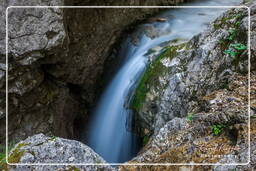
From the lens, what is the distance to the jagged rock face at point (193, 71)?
11.7ft

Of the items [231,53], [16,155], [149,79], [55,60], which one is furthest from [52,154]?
[55,60]

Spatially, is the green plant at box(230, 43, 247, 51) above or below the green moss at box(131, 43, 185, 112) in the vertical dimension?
above

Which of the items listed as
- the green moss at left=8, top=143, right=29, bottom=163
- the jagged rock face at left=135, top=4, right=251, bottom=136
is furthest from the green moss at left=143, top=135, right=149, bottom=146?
the green moss at left=8, top=143, right=29, bottom=163

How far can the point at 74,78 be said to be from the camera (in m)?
6.70

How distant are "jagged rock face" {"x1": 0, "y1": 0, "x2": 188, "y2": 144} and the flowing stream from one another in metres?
0.48

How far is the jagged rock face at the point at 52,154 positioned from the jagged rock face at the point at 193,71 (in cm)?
144

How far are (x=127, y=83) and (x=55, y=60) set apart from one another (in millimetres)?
1624

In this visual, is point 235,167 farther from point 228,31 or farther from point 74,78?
point 74,78

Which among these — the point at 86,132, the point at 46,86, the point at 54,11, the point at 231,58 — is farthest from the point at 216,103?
the point at 86,132

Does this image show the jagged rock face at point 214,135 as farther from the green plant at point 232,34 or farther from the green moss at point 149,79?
the green moss at point 149,79

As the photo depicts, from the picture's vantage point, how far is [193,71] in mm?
4109

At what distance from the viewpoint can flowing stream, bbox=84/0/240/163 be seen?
5.89 metres

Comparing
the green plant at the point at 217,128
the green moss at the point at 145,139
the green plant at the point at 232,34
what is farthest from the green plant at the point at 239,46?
the green moss at the point at 145,139

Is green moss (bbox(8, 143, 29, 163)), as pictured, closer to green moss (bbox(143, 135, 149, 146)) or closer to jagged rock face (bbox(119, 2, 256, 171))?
jagged rock face (bbox(119, 2, 256, 171))
